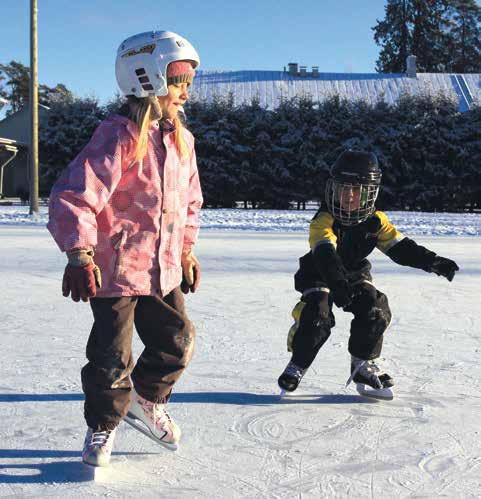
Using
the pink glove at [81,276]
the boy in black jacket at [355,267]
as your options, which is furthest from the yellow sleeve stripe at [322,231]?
the pink glove at [81,276]

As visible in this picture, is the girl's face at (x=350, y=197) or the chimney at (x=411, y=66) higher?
the chimney at (x=411, y=66)

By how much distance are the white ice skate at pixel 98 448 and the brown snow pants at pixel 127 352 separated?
3 cm

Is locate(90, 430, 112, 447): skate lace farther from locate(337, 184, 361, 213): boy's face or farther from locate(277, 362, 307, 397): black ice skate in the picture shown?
locate(337, 184, 361, 213): boy's face

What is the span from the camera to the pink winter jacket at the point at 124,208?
216 cm

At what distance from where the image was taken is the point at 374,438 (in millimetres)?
2598

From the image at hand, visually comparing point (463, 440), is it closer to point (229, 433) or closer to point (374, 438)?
point (374, 438)

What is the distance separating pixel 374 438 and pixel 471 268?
18.3ft

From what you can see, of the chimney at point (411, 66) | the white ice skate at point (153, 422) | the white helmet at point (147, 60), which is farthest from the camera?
the chimney at point (411, 66)

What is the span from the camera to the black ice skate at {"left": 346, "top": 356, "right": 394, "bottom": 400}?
123 inches

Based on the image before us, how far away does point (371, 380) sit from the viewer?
314 centimetres

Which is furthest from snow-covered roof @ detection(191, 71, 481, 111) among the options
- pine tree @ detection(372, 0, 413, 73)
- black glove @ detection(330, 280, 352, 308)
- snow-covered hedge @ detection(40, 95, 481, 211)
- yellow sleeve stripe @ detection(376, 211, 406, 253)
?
black glove @ detection(330, 280, 352, 308)

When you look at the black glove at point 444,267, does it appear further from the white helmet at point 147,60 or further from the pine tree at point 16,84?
the pine tree at point 16,84

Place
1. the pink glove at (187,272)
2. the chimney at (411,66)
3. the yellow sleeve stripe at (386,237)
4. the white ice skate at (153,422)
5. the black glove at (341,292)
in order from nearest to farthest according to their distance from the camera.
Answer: the white ice skate at (153,422) → the pink glove at (187,272) → the black glove at (341,292) → the yellow sleeve stripe at (386,237) → the chimney at (411,66)

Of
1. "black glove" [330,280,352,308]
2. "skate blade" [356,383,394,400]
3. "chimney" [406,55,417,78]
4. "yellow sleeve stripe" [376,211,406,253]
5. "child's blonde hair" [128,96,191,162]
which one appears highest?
"chimney" [406,55,417,78]
